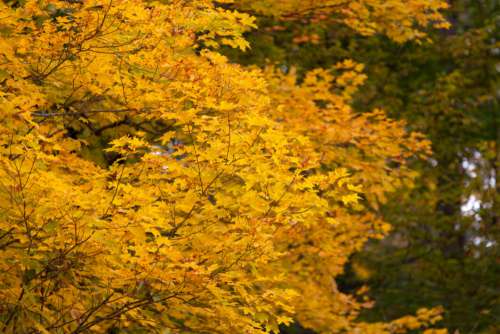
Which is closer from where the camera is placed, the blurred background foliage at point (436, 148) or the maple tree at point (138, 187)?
the maple tree at point (138, 187)

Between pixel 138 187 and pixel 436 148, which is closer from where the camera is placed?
pixel 138 187

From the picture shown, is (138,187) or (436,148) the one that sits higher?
(138,187)

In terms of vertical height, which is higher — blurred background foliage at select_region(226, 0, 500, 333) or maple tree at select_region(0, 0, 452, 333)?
maple tree at select_region(0, 0, 452, 333)

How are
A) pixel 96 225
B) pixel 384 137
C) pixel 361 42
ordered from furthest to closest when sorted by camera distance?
pixel 361 42 < pixel 384 137 < pixel 96 225

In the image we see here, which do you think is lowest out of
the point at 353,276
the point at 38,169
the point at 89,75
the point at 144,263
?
the point at 353,276

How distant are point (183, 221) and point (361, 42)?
32.2 feet

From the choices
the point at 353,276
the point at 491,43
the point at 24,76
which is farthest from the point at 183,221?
the point at 491,43

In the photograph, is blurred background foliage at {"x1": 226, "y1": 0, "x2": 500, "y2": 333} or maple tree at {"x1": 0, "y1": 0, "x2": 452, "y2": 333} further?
blurred background foliage at {"x1": 226, "y1": 0, "x2": 500, "y2": 333}

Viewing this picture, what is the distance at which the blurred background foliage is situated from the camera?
1288 centimetres

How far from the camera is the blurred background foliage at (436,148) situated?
507 inches

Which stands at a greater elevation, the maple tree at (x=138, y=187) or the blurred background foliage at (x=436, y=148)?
the maple tree at (x=138, y=187)

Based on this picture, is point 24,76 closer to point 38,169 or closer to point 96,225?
point 38,169

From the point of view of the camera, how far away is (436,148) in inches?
647

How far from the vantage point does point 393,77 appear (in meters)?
15.8
